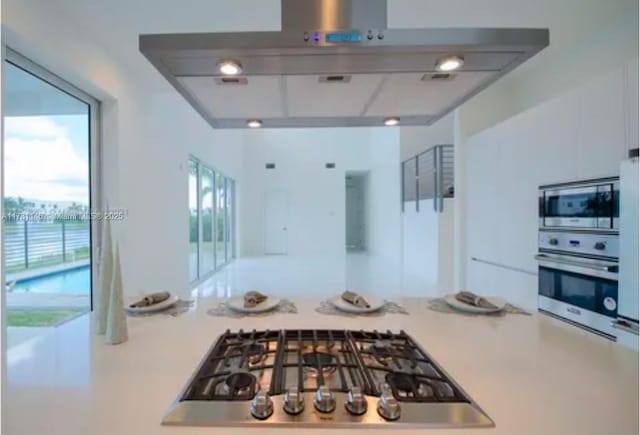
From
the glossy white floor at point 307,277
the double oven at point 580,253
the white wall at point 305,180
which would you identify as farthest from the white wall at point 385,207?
the double oven at point 580,253

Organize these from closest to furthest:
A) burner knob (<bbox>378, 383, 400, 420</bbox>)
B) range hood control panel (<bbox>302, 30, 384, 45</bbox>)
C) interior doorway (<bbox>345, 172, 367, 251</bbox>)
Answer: burner knob (<bbox>378, 383, 400, 420</bbox>)
range hood control panel (<bbox>302, 30, 384, 45</bbox>)
interior doorway (<bbox>345, 172, 367, 251</bbox>)

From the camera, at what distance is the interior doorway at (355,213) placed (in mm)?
12625

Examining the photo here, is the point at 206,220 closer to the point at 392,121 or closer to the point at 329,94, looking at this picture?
the point at 392,121

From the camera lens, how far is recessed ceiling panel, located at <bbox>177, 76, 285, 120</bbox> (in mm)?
1230

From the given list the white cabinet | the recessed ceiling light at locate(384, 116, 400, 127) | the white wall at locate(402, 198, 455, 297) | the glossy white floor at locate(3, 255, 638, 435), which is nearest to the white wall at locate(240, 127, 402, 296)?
the white wall at locate(402, 198, 455, 297)

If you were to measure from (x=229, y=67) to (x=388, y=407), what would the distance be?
1.07m

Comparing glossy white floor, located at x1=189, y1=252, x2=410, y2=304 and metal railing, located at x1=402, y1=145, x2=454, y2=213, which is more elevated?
metal railing, located at x1=402, y1=145, x2=454, y2=213

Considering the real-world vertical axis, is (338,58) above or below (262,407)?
above

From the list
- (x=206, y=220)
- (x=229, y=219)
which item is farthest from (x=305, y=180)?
(x=206, y=220)

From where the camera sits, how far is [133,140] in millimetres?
3287

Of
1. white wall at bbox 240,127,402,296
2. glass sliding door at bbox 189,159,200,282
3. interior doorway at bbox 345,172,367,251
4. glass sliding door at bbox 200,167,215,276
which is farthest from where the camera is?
interior doorway at bbox 345,172,367,251

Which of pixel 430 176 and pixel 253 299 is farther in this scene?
pixel 430 176

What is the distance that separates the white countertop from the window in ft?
15.7

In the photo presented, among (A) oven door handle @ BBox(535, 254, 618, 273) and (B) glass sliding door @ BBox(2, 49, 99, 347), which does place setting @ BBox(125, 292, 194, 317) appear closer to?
(B) glass sliding door @ BBox(2, 49, 99, 347)
